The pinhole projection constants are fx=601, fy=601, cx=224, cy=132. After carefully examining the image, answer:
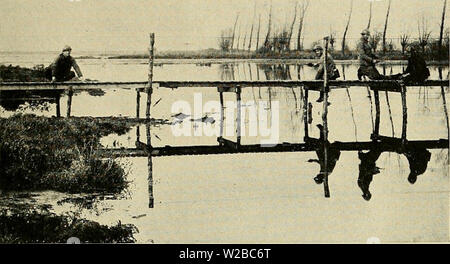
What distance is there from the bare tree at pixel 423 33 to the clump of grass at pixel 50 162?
322 centimetres

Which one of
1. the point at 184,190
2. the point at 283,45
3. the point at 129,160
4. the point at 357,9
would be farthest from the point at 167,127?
the point at 357,9

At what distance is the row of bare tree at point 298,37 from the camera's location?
570cm

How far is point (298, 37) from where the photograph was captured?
6539mm

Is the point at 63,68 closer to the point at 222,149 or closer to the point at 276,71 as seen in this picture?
the point at 222,149

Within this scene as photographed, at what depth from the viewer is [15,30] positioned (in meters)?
5.25

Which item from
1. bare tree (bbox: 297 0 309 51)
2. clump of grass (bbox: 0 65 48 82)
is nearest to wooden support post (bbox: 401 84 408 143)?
bare tree (bbox: 297 0 309 51)

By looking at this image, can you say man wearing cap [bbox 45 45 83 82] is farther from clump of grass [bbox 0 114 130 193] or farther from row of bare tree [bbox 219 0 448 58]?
row of bare tree [bbox 219 0 448 58]

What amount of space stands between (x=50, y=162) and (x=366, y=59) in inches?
156

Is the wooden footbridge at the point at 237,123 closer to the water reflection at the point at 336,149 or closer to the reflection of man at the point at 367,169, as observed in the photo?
the water reflection at the point at 336,149

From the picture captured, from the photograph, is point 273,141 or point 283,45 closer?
point 273,141

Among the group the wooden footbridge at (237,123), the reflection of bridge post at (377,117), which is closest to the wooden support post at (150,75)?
the wooden footbridge at (237,123)

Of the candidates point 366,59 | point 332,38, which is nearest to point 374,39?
Answer: point 332,38
